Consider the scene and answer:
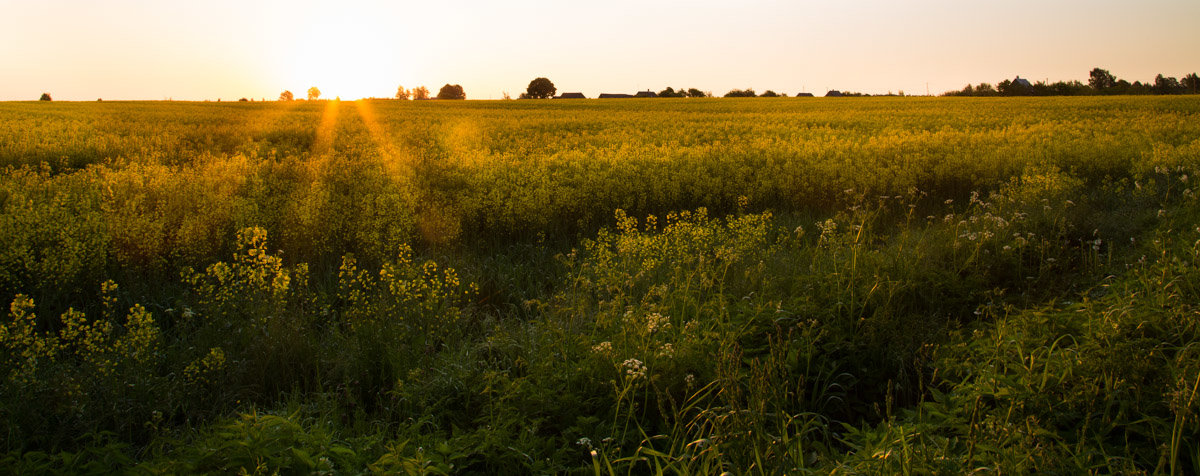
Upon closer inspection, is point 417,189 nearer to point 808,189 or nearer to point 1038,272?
point 808,189

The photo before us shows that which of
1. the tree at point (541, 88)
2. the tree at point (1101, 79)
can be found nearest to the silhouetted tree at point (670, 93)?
the tree at point (541, 88)

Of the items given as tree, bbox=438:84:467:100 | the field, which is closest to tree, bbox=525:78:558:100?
tree, bbox=438:84:467:100

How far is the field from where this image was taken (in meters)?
2.62

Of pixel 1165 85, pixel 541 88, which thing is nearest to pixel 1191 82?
pixel 1165 85

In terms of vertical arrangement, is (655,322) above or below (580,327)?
above

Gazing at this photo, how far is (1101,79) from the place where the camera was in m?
69.2

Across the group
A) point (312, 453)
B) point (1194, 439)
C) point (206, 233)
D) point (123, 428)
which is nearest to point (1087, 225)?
point (1194, 439)

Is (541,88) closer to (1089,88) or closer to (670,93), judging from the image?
(670,93)

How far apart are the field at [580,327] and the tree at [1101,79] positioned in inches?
2930

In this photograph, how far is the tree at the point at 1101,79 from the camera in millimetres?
67750

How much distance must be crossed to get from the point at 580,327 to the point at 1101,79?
3373 inches

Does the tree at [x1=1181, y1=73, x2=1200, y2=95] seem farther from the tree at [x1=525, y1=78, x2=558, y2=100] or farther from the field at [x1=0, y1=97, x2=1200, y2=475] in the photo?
the field at [x1=0, y1=97, x2=1200, y2=475]

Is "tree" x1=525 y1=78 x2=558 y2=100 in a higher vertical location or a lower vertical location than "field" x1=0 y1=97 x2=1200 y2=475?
higher

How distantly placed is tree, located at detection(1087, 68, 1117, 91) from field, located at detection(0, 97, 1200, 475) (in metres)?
74.4
